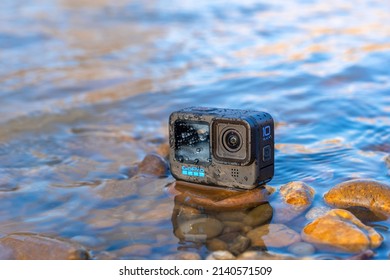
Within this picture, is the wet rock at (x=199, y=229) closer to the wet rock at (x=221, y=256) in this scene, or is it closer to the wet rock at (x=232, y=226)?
the wet rock at (x=232, y=226)

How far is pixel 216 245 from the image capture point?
13.3 ft

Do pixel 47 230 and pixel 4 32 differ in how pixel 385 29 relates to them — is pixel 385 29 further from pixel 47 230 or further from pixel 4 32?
pixel 47 230

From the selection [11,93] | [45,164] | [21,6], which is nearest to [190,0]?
[21,6]

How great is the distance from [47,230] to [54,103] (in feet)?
13.2

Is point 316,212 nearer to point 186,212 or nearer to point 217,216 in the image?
point 217,216

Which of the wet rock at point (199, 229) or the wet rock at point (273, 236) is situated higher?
the wet rock at point (273, 236)

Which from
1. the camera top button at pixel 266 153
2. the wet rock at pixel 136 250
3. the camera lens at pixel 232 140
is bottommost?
the wet rock at pixel 136 250

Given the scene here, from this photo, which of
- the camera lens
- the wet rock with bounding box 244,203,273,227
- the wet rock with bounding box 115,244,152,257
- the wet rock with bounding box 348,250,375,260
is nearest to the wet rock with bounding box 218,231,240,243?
the wet rock with bounding box 244,203,273,227

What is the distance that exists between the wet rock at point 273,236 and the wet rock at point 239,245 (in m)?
0.04

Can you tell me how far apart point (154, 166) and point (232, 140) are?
1.19 metres

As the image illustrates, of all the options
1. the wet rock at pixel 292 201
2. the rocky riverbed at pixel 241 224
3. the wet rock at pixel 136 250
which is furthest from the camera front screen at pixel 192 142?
the wet rock at pixel 136 250

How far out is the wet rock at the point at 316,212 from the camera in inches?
172

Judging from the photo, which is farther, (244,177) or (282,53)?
(282,53)

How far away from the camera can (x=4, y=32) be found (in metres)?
13.1
